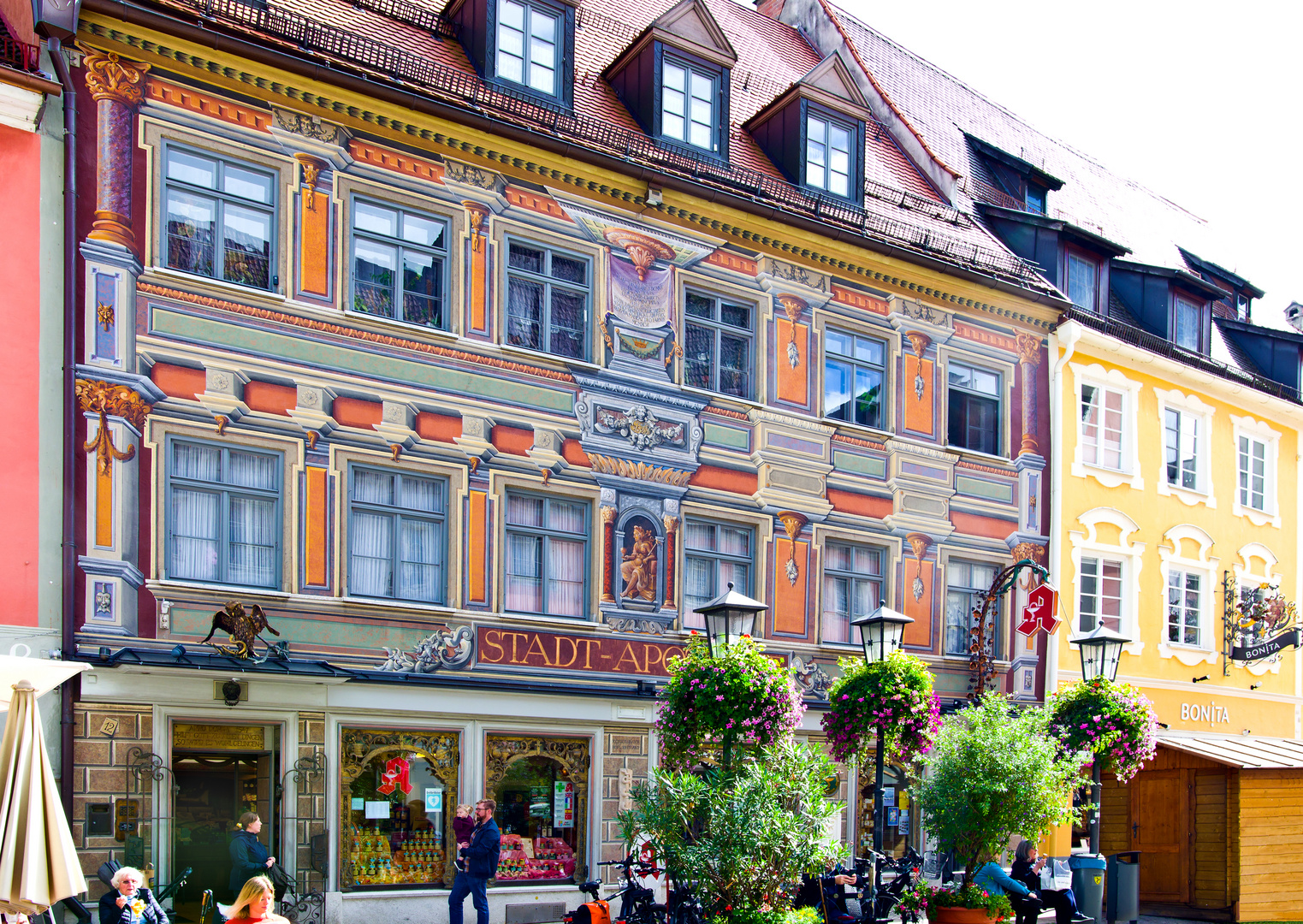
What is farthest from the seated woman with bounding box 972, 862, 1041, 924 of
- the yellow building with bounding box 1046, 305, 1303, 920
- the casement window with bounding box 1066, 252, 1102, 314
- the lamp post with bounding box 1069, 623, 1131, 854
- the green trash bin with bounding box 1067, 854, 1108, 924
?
the casement window with bounding box 1066, 252, 1102, 314

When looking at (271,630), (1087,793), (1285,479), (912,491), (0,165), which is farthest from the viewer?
(1285,479)

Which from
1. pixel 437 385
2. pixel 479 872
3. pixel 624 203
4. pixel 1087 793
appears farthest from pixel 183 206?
pixel 1087 793

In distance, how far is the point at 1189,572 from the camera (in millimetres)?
23656

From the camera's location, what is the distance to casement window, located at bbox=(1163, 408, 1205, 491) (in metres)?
23.4

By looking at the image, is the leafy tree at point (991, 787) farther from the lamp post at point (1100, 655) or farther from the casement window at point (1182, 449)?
the casement window at point (1182, 449)

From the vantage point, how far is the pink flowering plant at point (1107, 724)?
1609cm

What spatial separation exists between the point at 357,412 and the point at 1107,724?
31.7ft

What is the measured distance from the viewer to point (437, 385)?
14.8 m

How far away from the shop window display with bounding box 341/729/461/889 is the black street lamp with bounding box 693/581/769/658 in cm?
400

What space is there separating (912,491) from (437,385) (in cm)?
776

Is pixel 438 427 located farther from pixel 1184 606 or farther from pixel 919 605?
pixel 1184 606

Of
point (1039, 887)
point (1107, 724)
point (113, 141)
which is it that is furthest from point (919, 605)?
point (113, 141)

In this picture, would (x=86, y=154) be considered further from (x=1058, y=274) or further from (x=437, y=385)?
(x=1058, y=274)

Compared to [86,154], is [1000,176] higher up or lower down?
higher up
